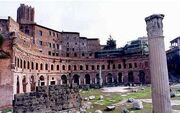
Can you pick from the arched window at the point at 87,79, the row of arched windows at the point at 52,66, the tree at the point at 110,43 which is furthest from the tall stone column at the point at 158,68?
the tree at the point at 110,43

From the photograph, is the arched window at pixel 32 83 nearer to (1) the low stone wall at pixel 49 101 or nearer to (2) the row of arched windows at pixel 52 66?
(2) the row of arched windows at pixel 52 66

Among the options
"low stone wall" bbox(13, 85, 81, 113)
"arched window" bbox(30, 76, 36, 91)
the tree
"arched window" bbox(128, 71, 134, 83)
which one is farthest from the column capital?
the tree

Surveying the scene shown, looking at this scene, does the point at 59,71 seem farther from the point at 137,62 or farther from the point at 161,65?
the point at 161,65

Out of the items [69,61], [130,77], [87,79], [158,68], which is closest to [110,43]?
[130,77]

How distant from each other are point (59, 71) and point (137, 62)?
20.0 m

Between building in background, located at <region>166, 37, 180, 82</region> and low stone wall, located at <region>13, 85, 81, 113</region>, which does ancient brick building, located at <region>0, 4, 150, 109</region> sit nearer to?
building in background, located at <region>166, 37, 180, 82</region>

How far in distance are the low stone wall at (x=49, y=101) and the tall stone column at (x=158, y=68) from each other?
9.36m

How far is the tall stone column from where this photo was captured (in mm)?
6578

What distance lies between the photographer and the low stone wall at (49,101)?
13828 millimetres

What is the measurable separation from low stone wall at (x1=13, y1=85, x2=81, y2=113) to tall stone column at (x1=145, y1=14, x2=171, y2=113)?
936cm

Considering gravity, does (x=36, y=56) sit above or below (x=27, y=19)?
below

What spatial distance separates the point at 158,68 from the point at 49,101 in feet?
32.0

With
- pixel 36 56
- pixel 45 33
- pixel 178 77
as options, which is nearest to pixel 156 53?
pixel 36 56

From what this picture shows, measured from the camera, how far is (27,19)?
53.0 meters
